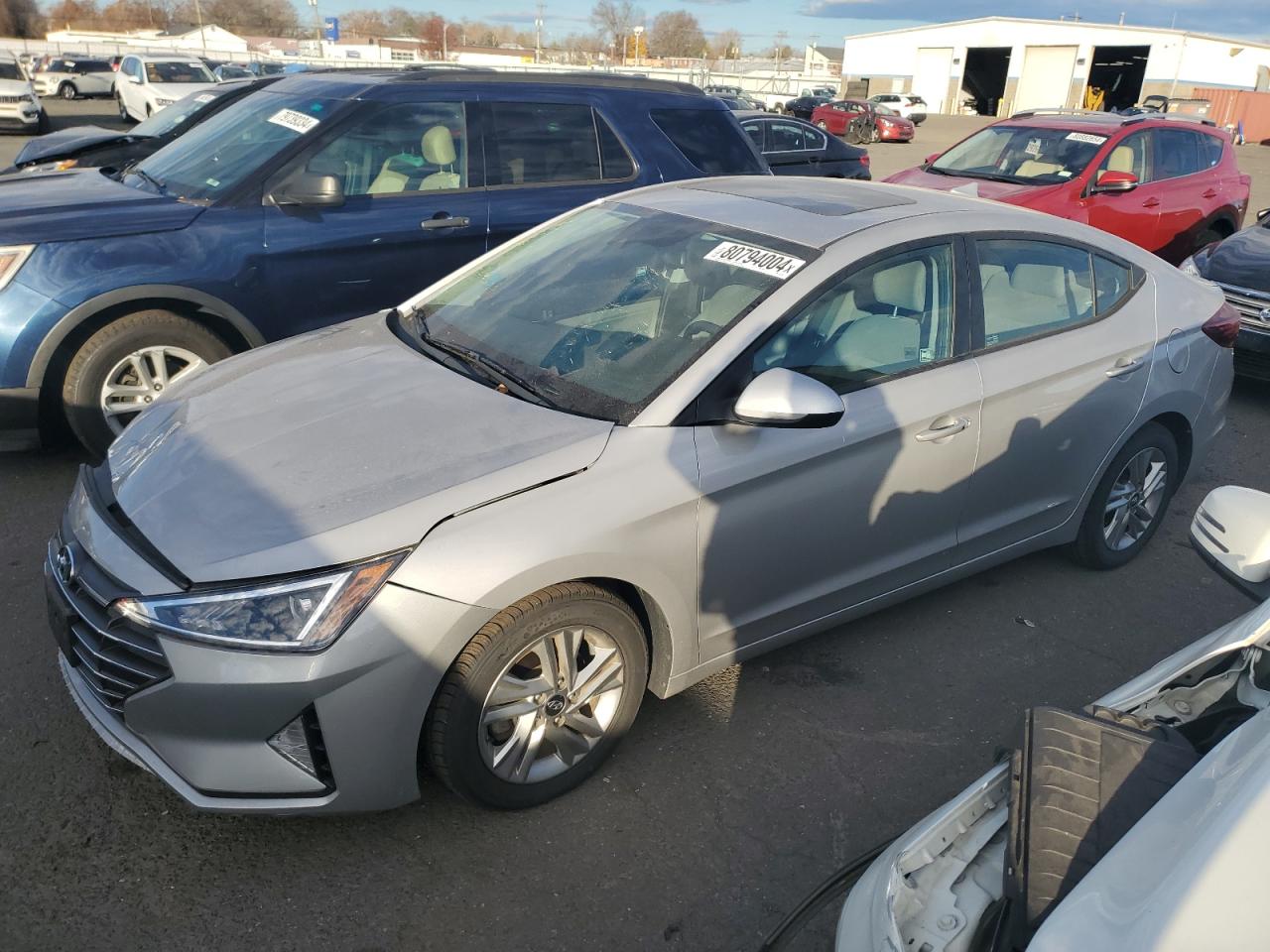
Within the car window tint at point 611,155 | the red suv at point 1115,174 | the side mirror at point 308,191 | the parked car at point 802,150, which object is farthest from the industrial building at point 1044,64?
the side mirror at point 308,191

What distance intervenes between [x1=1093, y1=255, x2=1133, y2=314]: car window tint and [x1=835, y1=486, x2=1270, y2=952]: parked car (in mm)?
2067

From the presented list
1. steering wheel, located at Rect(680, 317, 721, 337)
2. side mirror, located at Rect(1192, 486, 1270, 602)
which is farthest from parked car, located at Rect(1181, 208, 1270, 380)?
steering wheel, located at Rect(680, 317, 721, 337)

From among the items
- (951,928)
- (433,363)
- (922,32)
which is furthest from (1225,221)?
(922,32)

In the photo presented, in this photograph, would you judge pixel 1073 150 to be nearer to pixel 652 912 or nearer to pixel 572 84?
pixel 572 84

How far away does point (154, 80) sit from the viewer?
20922 mm

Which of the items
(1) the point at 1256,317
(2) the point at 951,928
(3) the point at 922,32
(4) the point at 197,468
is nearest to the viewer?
(2) the point at 951,928

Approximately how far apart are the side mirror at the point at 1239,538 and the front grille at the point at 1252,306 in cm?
492

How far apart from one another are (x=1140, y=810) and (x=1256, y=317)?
6258 millimetres

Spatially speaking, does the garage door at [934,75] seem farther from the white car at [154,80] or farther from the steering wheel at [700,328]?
the steering wheel at [700,328]

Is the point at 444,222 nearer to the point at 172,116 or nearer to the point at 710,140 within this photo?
the point at 710,140

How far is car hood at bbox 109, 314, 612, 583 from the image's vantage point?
93.4 inches

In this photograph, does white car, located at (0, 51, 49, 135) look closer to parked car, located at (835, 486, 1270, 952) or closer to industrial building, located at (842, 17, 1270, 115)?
parked car, located at (835, 486, 1270, 952)

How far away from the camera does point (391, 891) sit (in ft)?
8.30

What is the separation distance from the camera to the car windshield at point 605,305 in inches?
118
